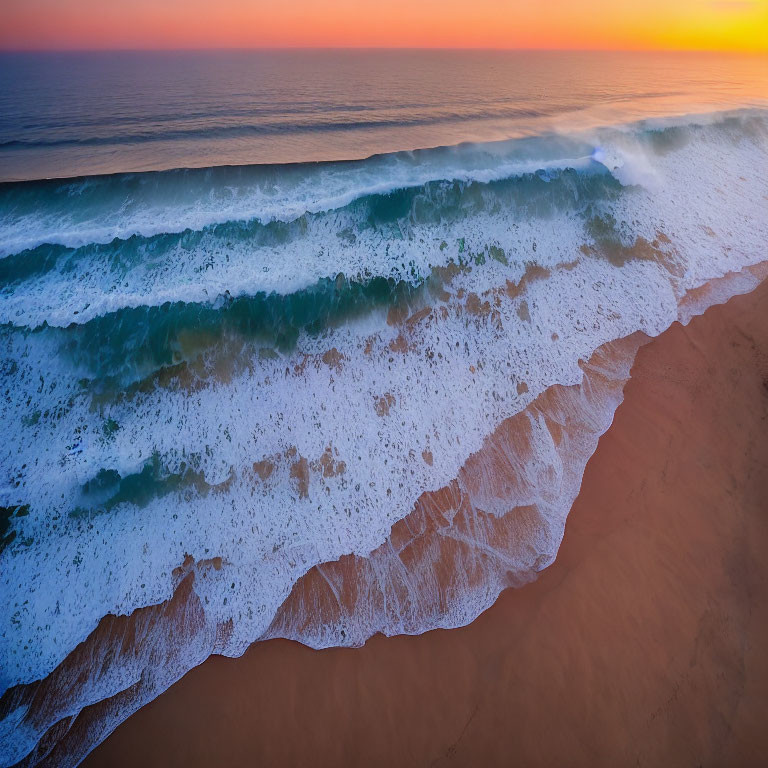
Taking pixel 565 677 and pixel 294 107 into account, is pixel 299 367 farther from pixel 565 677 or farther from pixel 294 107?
pixel 294 107

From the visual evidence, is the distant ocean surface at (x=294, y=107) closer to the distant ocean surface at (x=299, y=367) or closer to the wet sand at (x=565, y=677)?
the distant ocean surface at (x=299, y=367)

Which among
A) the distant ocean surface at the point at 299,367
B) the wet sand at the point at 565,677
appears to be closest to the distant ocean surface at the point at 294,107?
the distant ocean surface at the point at 299,367

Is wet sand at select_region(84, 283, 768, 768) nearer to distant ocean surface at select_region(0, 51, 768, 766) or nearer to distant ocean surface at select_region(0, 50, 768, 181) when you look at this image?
distant ocean surface at select_region(0, 51, 768, 766)

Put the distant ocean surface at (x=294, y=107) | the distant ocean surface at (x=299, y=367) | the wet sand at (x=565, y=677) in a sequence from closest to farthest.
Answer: the wet sand at (x=565, y=677) < the distant ocean surface at (x=299, y=367) < the distant ocean surface at (x=294, y=107)

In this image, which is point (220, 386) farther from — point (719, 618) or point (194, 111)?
point (194, 111)

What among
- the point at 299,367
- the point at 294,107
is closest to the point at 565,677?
the point at 299,367

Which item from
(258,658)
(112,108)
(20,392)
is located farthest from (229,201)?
(112,108)

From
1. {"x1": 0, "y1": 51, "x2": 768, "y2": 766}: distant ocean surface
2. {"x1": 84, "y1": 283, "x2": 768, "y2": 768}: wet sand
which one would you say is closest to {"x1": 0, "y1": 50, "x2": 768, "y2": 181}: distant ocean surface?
{"x1": 0, "y1": 51, "x2": 768, "y2": 766}: distant ocean surface
